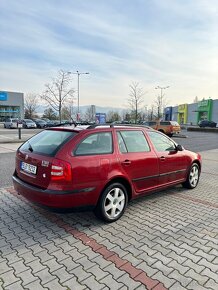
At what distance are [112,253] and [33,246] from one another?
1.01 meters

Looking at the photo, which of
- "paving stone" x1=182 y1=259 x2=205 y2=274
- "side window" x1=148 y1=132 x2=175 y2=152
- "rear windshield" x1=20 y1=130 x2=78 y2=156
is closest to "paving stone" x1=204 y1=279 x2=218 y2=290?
"paving stone" x1=182 y1=259 x2=205 y2=274

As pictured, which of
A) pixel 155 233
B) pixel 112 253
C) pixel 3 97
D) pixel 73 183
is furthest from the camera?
pixel 3 97

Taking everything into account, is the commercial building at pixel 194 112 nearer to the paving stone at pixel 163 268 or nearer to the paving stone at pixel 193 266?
the paving stone at pixel 193 266

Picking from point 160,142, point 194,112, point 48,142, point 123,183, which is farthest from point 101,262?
point 194,112

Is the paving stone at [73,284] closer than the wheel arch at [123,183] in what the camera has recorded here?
Yes

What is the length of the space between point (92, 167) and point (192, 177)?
3162 mm

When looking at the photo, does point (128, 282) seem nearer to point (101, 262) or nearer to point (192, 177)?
point (101, 262)

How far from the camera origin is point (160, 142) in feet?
15.7

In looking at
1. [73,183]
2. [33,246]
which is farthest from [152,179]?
[33,246]

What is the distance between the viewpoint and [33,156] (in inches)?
141

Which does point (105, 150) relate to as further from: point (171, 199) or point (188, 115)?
point (188, 115)

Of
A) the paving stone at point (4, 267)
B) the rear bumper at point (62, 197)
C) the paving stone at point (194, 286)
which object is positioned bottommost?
the paving stone at point (194, 286)

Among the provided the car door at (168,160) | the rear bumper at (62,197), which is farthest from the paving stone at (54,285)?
the car door at (168,160)

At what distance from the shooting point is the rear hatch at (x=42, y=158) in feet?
10.7
